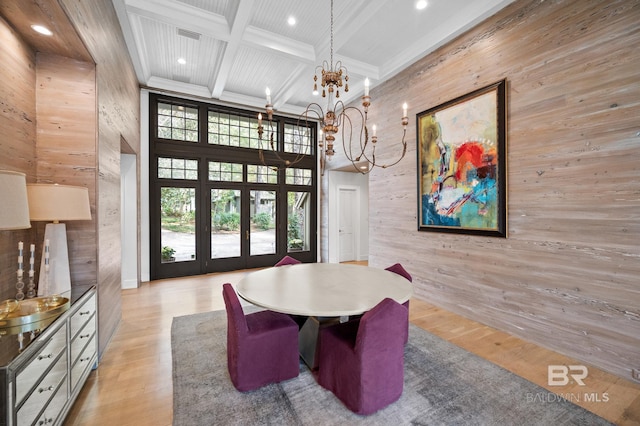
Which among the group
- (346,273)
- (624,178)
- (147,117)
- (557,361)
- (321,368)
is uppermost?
(147,117)

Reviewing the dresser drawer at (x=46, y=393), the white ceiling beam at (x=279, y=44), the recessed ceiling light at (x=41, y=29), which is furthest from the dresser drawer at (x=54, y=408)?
the white ceiling beam at (x=279, y=44)

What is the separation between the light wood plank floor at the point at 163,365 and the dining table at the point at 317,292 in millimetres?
983

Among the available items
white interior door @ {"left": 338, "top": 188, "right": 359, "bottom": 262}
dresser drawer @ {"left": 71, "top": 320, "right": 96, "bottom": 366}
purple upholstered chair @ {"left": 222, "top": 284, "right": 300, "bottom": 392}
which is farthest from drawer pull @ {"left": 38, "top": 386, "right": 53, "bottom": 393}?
white interior door @ {"left": 338, "top": 188, "right": 359, "bottom": 262}

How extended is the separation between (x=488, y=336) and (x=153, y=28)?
5.57 m

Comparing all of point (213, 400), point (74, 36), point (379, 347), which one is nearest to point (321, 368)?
point (379, 347)

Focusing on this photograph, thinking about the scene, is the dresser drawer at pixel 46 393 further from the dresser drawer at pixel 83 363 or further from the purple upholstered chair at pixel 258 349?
the purple upholstered chair at pixel 258 349

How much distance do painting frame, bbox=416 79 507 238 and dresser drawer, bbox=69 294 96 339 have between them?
383 cm

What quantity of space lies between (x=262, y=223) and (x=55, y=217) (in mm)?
4426

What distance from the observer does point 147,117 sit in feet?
16.3

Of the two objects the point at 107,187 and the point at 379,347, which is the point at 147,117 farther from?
the point at 379,347

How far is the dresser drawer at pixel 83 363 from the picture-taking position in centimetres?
178

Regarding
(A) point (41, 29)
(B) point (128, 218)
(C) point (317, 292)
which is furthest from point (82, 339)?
(B) point (128, 218)

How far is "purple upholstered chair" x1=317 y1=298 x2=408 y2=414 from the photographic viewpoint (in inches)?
67.5

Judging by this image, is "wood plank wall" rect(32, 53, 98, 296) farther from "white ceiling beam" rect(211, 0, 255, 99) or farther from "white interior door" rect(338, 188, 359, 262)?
"white interior door" rect(338, 188, 359, 262)
